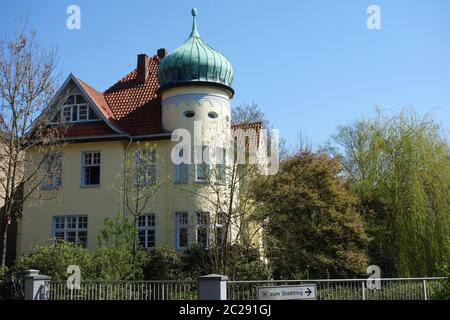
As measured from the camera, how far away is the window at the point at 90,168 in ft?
86.7

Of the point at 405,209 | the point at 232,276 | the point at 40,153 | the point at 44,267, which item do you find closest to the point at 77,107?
the point at 40,153

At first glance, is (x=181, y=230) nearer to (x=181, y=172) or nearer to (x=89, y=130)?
(x=181, y=172)

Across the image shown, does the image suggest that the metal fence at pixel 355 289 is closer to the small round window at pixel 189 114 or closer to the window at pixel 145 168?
the window at pixel 145 168

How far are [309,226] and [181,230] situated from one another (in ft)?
19.0

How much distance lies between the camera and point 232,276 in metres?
21.0

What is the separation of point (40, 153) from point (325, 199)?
13.0 meters

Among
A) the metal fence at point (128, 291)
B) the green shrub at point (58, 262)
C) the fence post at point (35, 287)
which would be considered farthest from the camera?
the green shrub at point (58, 262)

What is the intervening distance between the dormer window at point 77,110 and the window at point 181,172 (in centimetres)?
490

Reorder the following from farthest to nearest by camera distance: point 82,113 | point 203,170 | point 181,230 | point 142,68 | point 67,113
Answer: point 142,68
point 67,113
point 82,113
point 181,230
point 203,170

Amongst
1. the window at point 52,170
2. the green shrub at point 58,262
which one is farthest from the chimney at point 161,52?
the green shrub at point 58,262

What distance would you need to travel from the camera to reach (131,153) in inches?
1027

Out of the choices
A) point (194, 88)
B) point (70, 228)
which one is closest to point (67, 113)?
point (70, 228)

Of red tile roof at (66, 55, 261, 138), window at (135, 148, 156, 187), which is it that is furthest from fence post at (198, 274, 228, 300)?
red tile roof at (66, 55, 261, 138)
